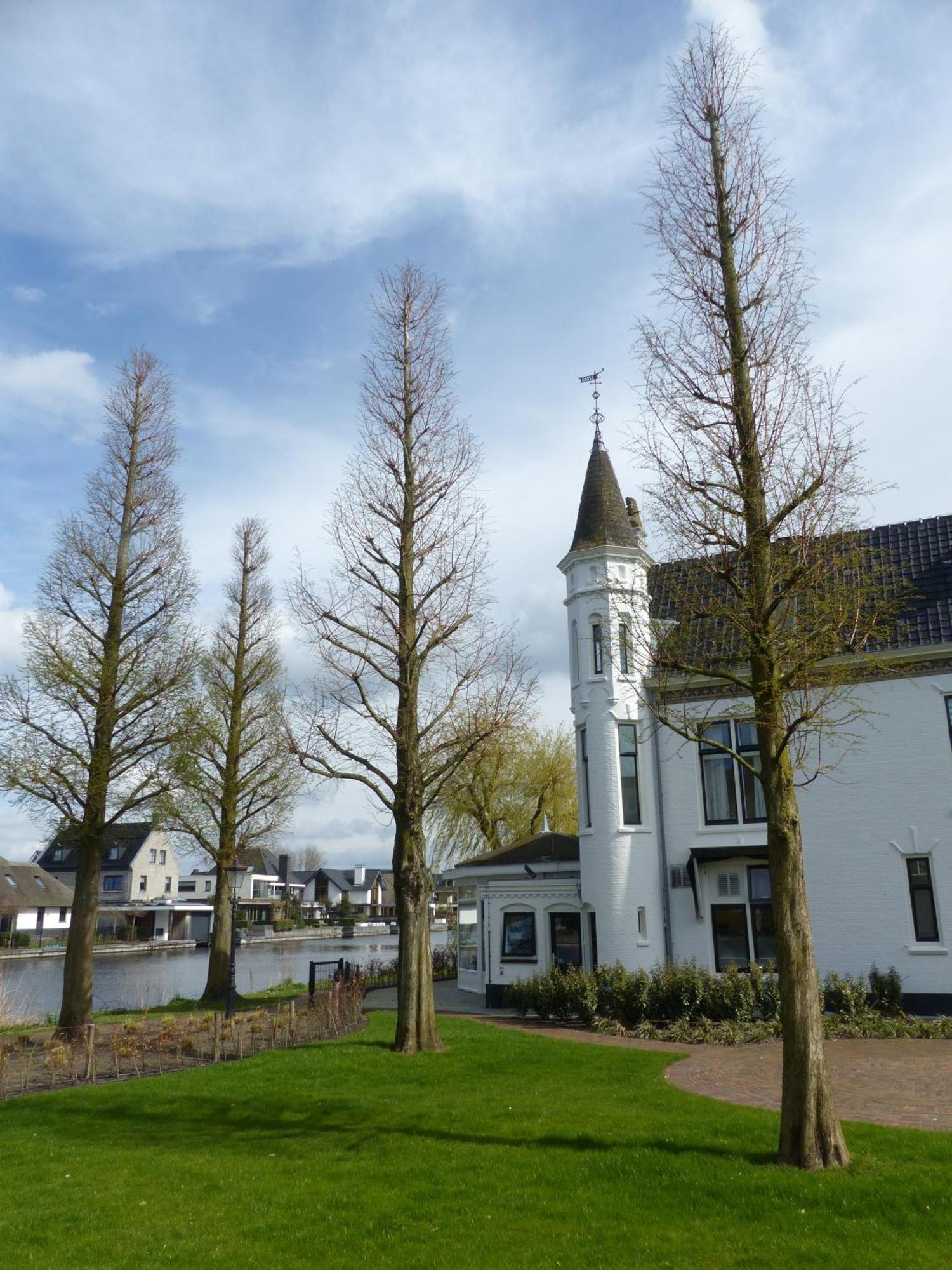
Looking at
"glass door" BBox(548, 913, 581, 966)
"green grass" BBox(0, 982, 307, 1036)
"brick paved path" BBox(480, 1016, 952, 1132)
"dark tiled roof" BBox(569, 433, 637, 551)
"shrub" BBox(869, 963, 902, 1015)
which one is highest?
"dark tiled roof" BBox(569, 433, 637, 551)

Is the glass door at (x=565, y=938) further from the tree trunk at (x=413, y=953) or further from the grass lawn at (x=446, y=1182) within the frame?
the grass lawn at (x=446, y=1182)

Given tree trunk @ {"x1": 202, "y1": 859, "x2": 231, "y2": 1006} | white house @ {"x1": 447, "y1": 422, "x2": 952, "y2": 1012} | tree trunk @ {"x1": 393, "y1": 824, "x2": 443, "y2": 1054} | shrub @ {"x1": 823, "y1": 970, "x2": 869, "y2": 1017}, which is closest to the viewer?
tree trunk @ {"x1": 393, "y1": 824, "x2": 443, "y2": 1054}

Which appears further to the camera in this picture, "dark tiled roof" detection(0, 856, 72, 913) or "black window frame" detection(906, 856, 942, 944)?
"dark tiled roof" detection(0, 856, 72, 913)

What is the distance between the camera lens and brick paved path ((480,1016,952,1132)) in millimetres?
10336

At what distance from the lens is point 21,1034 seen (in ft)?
58.1

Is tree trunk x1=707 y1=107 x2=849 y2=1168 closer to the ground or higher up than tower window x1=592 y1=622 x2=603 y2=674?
closer to the ground

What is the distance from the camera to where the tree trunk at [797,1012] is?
26.0 ft

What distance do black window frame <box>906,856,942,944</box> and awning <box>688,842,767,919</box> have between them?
294 centimetres

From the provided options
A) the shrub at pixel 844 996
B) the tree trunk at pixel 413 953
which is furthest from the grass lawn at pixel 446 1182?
the shrub at pixel 844 996

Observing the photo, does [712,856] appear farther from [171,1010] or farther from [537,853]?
[171,1010]

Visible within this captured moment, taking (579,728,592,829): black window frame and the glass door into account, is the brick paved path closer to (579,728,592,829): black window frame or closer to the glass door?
the glass door

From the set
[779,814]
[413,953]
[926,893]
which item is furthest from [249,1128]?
[926,893]

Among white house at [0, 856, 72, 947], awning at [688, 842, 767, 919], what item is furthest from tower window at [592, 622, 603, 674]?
white house at [0, 856, 72, 947]

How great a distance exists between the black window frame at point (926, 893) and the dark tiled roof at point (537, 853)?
790 cm
